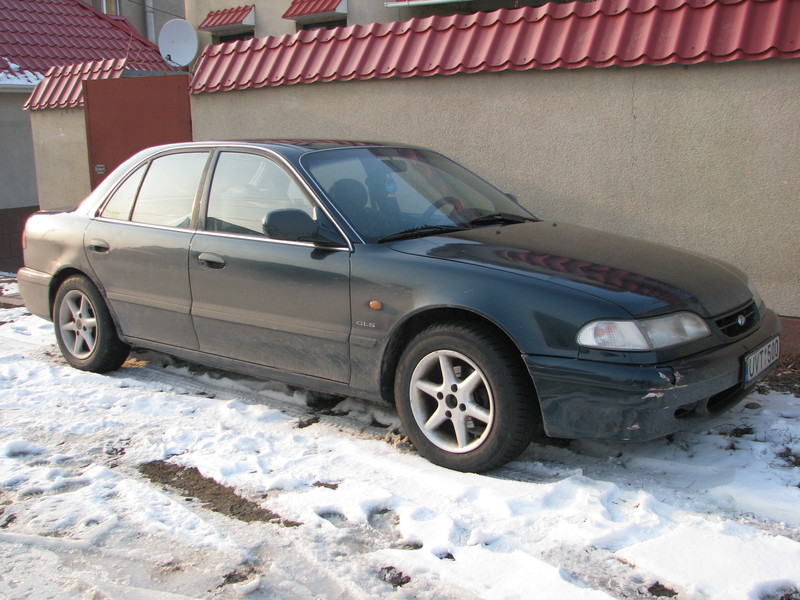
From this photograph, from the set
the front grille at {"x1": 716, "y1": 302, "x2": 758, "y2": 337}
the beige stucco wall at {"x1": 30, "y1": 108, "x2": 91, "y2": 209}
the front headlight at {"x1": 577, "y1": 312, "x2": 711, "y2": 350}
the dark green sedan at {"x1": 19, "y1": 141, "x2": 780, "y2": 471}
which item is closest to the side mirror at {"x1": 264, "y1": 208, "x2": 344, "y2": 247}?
the dark green sedan at {"x1": 19, "y1": 141, "x2": 780, "y2": 471}

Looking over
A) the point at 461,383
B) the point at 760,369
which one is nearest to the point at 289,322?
the point at 461,383

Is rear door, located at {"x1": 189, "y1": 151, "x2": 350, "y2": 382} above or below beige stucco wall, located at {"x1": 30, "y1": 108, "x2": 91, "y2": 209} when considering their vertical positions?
below

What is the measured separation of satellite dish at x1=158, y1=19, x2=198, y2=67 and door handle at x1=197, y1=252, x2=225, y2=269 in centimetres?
638

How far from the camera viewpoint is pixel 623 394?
3.48m

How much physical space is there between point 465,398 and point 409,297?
0.56m

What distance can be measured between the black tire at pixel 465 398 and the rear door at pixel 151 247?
1644 mm

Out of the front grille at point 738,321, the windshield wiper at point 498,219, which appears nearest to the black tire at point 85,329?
the windshield wiper at point 498,219

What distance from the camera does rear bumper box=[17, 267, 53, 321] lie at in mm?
5883

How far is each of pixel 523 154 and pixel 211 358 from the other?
3.18 metres

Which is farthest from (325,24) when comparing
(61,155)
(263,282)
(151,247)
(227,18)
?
(263,282)

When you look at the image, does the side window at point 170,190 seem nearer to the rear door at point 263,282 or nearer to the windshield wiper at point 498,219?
the rear door at point 263,282

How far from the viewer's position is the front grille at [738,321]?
3.89 meters

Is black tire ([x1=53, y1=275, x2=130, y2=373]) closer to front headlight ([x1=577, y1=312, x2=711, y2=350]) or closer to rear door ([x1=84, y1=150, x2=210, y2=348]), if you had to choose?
rear door ([x1=84, y1=150, x2=210, y2=348])

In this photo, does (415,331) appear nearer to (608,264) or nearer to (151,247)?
(608,264)
